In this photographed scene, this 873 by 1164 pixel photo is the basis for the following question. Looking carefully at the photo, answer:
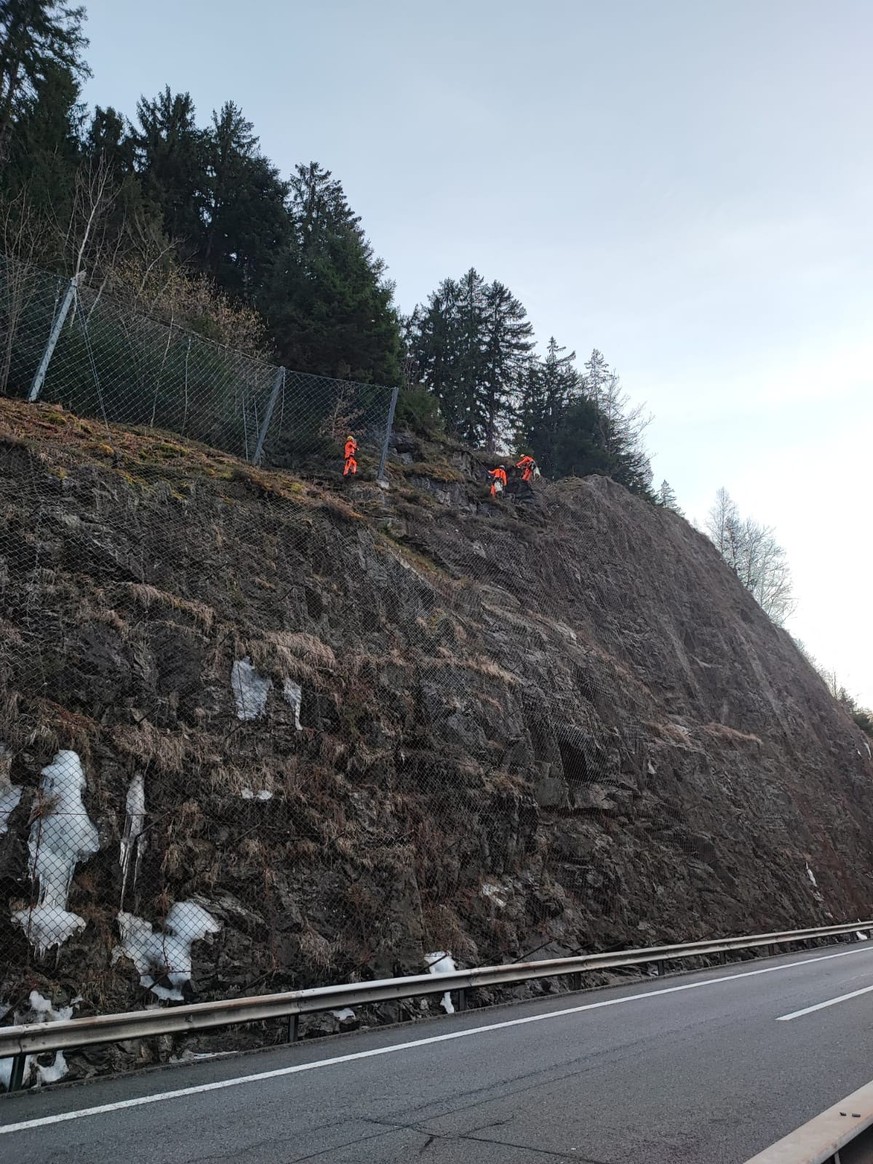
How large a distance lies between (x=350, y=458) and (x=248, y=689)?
8.74 metres

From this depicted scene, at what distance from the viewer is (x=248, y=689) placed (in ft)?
35.7

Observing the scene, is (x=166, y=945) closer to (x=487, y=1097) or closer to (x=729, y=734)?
(x=487, y=1097)

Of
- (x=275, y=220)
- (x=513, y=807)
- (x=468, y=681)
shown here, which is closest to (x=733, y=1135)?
(x=513, y=807)

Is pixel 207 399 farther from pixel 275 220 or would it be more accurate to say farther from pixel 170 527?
pixel 275 220

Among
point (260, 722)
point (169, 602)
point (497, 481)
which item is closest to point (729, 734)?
point (497, 481)

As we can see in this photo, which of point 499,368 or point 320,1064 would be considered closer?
point 320,1064

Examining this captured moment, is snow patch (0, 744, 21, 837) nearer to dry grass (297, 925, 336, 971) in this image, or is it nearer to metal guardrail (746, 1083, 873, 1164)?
dry grass (297, 925, 336, 971)

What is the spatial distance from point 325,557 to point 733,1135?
36.2ft

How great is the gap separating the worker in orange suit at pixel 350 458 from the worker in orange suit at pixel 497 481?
526cm

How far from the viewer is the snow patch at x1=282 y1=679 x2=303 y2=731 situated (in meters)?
11.1

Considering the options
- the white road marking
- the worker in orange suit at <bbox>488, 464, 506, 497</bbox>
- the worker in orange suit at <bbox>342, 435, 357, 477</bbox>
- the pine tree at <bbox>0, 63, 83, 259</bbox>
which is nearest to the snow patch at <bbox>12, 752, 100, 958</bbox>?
the white road marking

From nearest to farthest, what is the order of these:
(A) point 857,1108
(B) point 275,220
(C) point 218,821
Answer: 1. (A) point 857,1108
2. (C) point 218,821
3. (B) point 275,220

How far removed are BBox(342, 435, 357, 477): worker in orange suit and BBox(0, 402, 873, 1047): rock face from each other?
552 millimetres

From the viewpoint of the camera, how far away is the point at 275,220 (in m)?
30.0
